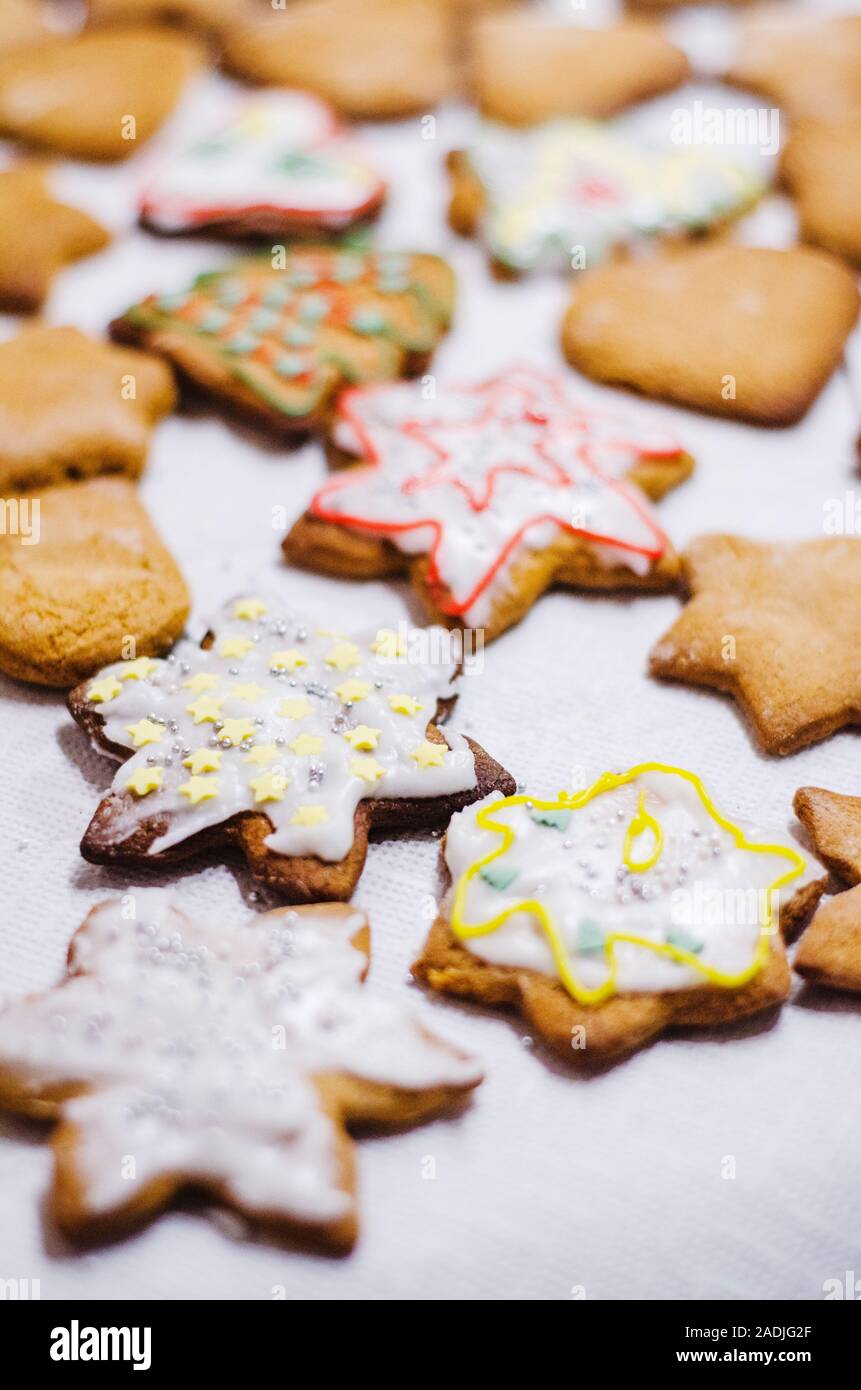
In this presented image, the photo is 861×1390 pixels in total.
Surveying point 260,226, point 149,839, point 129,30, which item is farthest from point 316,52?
point 149,839

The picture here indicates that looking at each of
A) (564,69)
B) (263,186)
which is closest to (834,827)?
(263,186)

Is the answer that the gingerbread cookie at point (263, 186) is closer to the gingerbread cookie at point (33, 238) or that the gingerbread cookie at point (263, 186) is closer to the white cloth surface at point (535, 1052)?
the gingerbread cookie at point (33, 238)

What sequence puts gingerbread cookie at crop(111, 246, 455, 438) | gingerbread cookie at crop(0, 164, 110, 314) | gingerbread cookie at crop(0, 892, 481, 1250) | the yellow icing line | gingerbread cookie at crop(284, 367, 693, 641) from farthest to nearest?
gingerbread cookie at crop(0, 164, 110, 314) → gingerbread cookie at crop(111, 246, 455, 438) → gingerbread cookie at crop(284, 367, 693, 641) → the yellow icing line → gingerbread cookie at crop(0, 892, 481, 1250)

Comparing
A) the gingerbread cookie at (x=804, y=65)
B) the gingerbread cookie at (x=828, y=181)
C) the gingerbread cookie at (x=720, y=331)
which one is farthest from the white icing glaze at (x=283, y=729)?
the gingerbread cookie at (x=804, y=65)

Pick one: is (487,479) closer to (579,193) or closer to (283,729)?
(283,729)

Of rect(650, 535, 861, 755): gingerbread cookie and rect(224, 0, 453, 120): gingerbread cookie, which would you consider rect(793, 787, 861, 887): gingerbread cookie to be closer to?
rect(650, 535, 861, 755): gingerbread cookie

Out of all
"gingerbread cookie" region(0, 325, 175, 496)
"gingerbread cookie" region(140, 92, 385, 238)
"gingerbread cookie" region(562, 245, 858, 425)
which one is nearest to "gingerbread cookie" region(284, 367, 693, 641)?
"gingerbread cookie" region(562, 245, 858, 425)

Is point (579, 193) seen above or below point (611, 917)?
above
